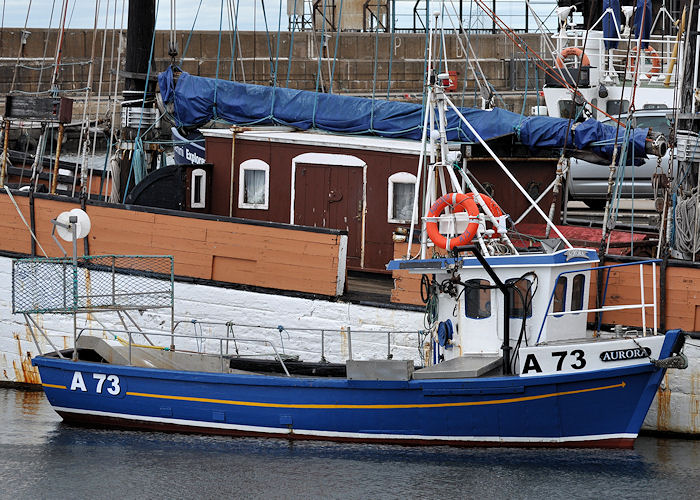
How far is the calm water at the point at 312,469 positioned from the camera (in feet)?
42.0

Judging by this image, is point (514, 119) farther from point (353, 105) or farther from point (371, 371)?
point (371, 371)

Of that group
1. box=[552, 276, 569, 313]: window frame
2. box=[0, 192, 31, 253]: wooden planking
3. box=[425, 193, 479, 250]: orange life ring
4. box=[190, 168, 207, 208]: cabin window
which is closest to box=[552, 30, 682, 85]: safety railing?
box=[190, 168, 207, 208]: cabin window

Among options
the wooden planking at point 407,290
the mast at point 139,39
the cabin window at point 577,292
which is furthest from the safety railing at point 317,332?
the mast at point 139,39

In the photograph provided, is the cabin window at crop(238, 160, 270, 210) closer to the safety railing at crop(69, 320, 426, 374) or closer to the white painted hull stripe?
the safety railing at crop(69, 320, 426, 374)

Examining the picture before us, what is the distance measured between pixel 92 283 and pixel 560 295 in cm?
724

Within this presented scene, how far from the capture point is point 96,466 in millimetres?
13727

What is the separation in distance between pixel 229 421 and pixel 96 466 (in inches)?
82.0

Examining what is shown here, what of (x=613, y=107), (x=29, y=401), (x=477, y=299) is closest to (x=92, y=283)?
(x=29, y=401)

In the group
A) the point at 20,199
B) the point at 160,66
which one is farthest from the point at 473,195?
the point at 160,66

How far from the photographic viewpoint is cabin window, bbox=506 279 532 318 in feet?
47.3

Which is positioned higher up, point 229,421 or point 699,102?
point 699,102

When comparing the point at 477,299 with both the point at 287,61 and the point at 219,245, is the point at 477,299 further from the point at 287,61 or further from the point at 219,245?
the point at 287,61

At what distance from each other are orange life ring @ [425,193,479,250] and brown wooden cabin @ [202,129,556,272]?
2.64m

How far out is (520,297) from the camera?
14445 millimetres
